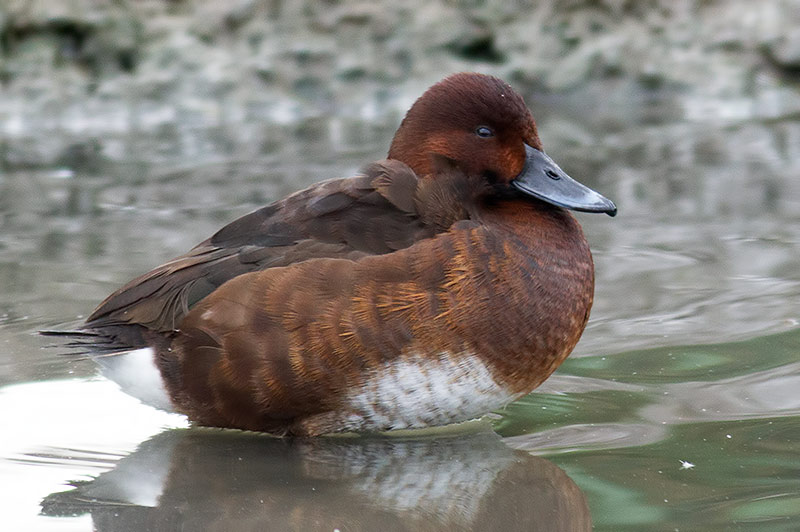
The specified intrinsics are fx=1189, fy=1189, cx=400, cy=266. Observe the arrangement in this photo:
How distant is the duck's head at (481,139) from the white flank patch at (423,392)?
67 cm

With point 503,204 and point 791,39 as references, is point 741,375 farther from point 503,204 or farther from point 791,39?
point 791,39

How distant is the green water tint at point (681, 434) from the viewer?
9.71ft

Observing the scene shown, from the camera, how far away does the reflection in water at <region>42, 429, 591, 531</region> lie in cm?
301

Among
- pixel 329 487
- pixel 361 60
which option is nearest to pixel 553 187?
pixel 329 487

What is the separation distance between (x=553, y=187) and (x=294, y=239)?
0.86 m

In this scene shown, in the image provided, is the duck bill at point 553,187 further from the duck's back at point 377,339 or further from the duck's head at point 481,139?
the duck's back at point 377,339

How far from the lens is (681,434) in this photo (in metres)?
3.47

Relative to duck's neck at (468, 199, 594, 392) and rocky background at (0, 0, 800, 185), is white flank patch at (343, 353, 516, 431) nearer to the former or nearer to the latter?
duck's neck at (468, 199, 594, 392)

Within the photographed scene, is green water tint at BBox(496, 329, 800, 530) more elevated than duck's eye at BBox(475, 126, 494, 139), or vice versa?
duck's eye at BBox(475, 126, 494, 139)

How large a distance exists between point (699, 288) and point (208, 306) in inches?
89.7

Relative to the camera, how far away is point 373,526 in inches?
117

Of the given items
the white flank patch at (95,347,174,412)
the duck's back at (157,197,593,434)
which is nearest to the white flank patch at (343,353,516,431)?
the duck's back at (157,197,593,434)

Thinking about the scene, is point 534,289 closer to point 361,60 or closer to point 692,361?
point 692,361

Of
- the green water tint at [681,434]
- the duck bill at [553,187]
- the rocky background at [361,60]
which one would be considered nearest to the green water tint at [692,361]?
A: the green water tint at [681,434]
